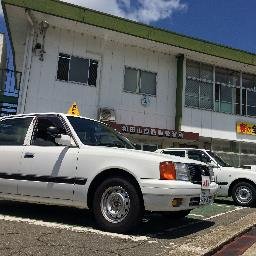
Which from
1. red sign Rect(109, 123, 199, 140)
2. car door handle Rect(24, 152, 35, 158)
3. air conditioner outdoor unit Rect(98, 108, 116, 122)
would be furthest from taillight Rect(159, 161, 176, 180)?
air conditioner outdoor unit Rect(98, 108, 116, 122)

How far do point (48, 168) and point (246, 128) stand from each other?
17.3 metres

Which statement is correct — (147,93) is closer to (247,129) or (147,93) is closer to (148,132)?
(148,132)

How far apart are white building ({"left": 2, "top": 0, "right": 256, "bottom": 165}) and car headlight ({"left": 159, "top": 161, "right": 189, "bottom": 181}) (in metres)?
11.7

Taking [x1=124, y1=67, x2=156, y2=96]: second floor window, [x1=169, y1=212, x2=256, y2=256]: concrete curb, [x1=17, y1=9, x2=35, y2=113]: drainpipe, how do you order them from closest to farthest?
[x1=169, y1=212, x2=256, y2=256]: concrete curb
[x1=17, y1=9, x2=35, y2=113]: drainpipe
[x1=124, y1=67, x2=156, y2=96]: second floor window

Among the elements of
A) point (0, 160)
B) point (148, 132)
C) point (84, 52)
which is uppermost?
point (84, 52)

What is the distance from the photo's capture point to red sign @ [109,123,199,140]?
1738 cm

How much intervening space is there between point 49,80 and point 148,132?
15.4ft

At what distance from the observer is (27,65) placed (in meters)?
16.8

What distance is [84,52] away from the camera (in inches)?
713

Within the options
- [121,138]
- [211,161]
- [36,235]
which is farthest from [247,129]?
[36,235]

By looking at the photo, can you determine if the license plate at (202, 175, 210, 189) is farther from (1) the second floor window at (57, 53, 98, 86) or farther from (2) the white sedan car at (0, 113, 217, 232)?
(1) the second floor window at (57, 53, 98, 86)

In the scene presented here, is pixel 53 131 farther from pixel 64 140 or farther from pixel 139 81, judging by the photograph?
pixel 139 81

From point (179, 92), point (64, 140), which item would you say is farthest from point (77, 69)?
point (64, 140)

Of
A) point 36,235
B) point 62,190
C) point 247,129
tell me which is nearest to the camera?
point 36,235
